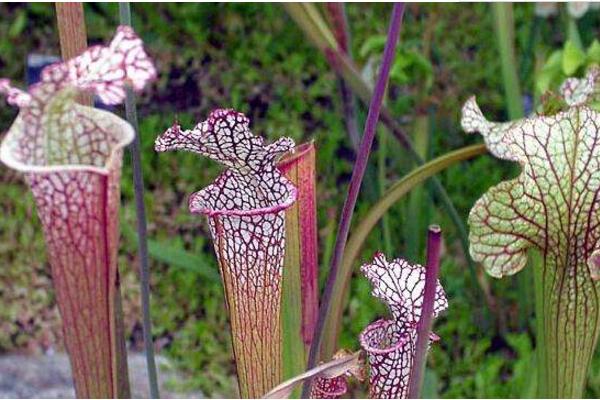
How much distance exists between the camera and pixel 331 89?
2.13m

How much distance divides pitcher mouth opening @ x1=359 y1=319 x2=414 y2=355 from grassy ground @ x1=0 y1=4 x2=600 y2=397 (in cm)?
55

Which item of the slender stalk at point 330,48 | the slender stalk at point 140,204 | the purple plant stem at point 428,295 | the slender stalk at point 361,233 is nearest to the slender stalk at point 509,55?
the slender stalk at point 330,48

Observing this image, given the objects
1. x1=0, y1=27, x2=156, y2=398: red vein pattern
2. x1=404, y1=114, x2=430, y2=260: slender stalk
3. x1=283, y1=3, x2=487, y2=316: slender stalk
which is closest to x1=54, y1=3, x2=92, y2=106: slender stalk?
x1=0, y1=27, x2=156, y2=398: red vein pattern

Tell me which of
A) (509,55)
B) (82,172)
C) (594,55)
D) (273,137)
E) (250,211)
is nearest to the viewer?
(82,172)

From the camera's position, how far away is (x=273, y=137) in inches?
79.2

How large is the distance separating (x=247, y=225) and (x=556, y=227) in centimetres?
23

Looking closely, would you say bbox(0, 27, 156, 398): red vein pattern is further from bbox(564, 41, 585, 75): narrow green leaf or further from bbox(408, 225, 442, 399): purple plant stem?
bbox(564, 41, 585, 75): narrow green leaf

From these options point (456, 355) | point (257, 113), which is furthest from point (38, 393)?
point (257, 113)

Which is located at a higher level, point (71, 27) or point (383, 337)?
point (71, 27)

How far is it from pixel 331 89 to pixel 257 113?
0.19 metres

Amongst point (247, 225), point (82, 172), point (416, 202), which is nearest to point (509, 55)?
point (416, 202)

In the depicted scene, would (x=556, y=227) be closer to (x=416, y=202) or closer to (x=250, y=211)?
(x=250, y=211)

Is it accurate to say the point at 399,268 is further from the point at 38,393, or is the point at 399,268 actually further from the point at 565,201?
the point at 38,393

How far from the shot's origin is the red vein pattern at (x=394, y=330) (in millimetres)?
605
